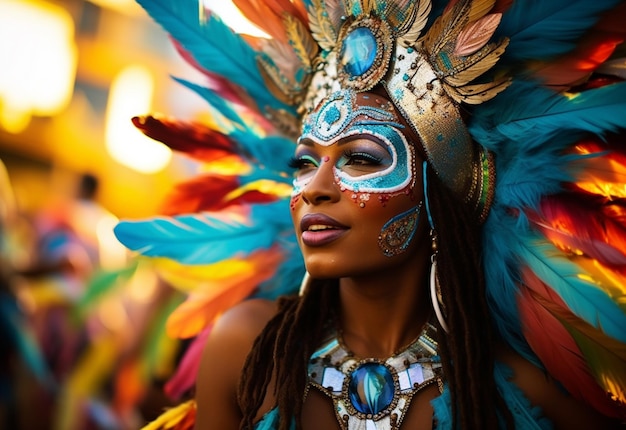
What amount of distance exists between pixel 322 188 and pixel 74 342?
4.14 meters

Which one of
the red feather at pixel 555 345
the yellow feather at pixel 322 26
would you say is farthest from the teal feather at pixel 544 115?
the yellow feather at pixel 322 26

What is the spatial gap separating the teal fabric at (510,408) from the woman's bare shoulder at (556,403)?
5 cm

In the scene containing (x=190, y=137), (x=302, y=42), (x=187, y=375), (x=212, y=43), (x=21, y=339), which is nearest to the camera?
(x=302, y=42)

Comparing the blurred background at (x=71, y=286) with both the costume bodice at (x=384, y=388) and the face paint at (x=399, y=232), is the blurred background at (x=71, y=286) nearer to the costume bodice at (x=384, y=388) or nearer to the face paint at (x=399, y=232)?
the face paint at (x=399, y=232)

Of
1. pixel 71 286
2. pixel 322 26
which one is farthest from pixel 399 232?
pixel 71 286

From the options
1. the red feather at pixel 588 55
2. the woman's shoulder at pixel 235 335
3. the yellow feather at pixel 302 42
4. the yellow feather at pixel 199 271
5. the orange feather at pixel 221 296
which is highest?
the yellow feather at pixel 302 42

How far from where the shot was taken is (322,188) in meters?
2.43

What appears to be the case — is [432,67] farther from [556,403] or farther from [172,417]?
[172,417]

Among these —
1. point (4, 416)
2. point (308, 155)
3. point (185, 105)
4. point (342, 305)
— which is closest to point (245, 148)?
point (308, 155)

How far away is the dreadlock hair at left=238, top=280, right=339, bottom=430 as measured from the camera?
2.48 metres

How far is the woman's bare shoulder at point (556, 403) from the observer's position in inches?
96.2

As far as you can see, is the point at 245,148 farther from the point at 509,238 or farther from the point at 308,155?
the point at 509,238

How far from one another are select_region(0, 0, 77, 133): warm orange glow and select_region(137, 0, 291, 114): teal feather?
4.18 meters

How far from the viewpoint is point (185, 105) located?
9828 millimetres
